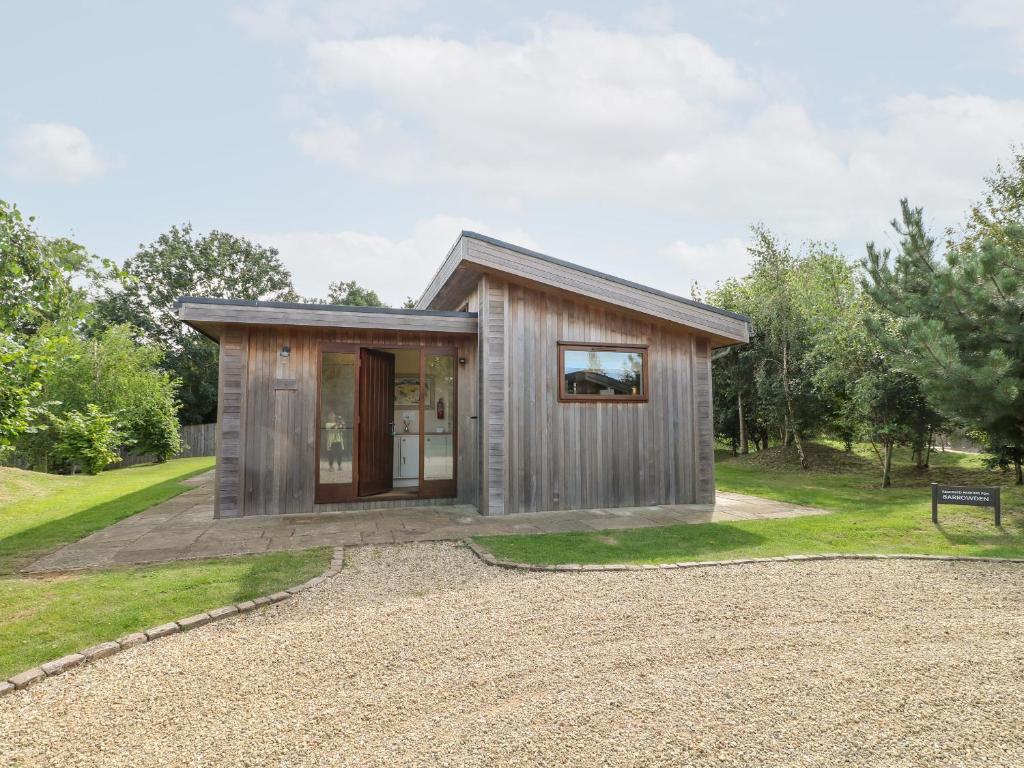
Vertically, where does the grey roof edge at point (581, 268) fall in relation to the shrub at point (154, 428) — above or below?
above

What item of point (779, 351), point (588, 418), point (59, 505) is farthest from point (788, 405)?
point (59, 505)

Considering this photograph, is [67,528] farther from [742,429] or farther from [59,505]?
[742,429]

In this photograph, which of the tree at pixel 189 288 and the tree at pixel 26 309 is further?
the tree at pixel 189 288

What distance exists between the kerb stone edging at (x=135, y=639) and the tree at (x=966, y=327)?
25.1 feet

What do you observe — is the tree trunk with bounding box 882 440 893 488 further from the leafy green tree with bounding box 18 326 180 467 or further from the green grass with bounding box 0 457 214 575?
the leafy green tree with bounding box 18 326 180 467

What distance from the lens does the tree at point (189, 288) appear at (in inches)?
1126

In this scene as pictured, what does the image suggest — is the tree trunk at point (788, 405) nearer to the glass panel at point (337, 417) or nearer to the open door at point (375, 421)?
the open door at point (375, 421)

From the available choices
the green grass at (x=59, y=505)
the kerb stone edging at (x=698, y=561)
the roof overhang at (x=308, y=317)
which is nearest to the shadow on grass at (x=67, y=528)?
the green grass at (x=59, y=505)

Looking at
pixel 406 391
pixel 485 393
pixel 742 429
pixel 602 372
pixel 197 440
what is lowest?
pixel 197 440

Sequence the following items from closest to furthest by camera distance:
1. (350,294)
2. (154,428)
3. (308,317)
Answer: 1. (308,317)
2. (154,428)
3. (350,294)

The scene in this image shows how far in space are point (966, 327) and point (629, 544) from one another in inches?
236

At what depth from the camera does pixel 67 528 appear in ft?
19.8

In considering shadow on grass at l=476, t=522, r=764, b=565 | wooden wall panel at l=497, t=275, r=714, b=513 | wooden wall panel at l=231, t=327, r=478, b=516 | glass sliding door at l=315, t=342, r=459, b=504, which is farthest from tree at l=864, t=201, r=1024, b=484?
wooden wall panel at l=231, t=327, r=478, b=516

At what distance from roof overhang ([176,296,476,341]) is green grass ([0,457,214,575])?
2625 millimetres
